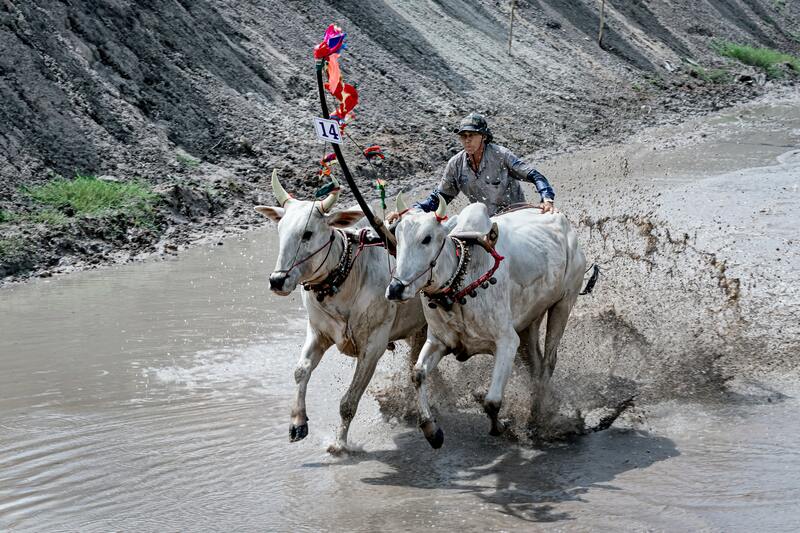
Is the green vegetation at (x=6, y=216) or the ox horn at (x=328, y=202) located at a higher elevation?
the ox horn at (x=328, y=202)

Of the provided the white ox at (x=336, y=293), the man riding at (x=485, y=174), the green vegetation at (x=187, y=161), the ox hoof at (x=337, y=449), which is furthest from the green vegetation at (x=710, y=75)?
the ox hoof at (x=337, y=449)

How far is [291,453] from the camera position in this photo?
7102 mm

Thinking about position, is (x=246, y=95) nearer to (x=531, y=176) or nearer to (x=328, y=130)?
(x=531, y=176)

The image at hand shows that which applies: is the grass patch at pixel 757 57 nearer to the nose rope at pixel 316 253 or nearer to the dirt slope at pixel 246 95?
the dirt slope at pixel 246 95

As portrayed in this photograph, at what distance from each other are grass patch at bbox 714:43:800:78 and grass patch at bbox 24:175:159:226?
25.1 meters

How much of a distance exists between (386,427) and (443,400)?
0.52 meters

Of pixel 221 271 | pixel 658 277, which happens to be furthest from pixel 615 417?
pixel 221 271

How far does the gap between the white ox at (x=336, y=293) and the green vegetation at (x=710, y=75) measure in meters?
25.4

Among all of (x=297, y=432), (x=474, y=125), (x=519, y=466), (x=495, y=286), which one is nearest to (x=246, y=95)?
(x=474, y=125)

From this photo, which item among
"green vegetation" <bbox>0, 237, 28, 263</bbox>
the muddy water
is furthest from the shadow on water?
"green vegetation" <bbox>0, 237, 28, 263</bbox>

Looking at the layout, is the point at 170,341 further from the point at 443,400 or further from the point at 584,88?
the point at 584,88

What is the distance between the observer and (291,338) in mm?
9852

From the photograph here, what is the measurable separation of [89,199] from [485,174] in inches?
271

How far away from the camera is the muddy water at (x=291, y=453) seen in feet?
19.6
